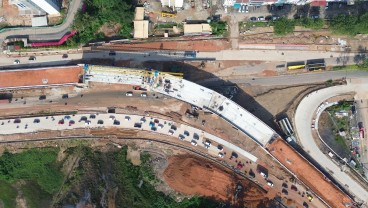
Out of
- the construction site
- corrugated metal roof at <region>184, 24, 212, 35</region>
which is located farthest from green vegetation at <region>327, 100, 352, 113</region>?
corrugated metal roof at <region>184, 24, 212, 35</region>

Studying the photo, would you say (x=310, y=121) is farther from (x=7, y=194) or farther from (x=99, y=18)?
(x=7, y=194)

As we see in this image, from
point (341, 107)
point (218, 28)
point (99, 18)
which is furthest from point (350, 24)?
point (99, 18)

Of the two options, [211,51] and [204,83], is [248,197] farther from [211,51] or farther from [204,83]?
[211,51]

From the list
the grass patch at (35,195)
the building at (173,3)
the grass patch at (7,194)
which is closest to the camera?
the building at (173,3)

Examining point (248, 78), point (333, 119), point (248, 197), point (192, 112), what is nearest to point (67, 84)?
point (192, 112)

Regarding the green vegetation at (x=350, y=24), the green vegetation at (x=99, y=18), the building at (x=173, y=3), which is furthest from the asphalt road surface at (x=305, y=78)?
the green vegetation at (x=99, y=18)

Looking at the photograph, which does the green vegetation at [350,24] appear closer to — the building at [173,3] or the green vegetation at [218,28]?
the green vegetation at [218,28]

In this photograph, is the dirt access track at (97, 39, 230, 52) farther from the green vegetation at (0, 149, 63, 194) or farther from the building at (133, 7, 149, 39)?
the green vegetation at (0, 149, 63, 194)
